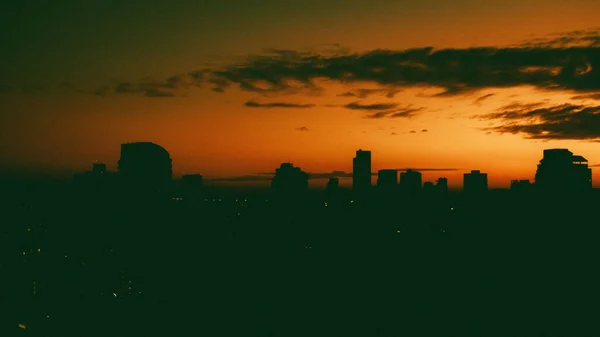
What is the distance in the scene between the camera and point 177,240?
104688mm

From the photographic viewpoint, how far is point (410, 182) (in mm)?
151625

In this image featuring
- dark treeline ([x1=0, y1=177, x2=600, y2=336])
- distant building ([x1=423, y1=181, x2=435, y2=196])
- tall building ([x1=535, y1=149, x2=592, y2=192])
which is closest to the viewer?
dark treeline ([x1=0, y1=177, x2=600, y2=336])

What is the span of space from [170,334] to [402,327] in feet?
80.2

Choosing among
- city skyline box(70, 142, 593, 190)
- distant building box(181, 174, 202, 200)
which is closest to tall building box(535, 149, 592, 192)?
city skyline box(70, 142, 593, 190)

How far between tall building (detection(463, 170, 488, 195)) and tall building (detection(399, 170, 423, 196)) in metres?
11.5

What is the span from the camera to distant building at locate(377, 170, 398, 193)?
491ft

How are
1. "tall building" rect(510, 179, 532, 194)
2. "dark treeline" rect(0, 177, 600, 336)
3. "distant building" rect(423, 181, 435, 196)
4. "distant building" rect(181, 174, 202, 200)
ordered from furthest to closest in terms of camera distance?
"distant building" rect(181, 174, 202, 200)
"distant building" rect(423, 181, 435, 196)
"tall building" rect(510, 179, 532, 194)
"dark treeline" rect(0, 177, 600, 336)

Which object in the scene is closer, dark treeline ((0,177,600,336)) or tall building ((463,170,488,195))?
dark treeline ((0,177,600,336))

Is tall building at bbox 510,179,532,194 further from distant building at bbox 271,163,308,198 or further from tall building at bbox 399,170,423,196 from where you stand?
distant building at bbox 271,163,308,198

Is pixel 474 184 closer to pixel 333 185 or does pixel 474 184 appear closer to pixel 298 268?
pixel 333 185

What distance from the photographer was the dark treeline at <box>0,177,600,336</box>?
6581 cm

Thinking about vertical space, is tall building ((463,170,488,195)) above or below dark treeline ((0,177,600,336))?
above

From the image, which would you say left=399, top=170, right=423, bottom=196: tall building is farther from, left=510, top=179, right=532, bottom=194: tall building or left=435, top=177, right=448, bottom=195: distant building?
left=510, top=179, right=532, bottom=194: tall building

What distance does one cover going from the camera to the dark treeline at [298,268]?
6581 centimetres
